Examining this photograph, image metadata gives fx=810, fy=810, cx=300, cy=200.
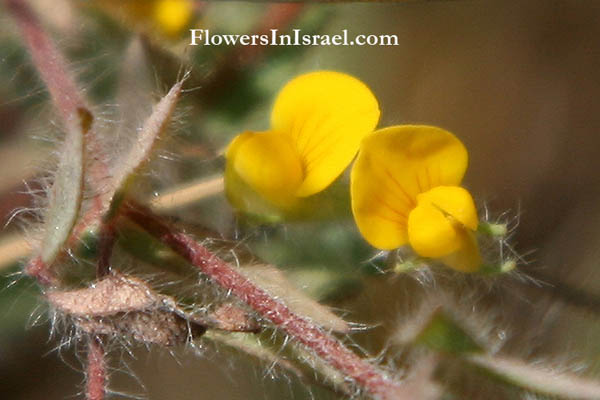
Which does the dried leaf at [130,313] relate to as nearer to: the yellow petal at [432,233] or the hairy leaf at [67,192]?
the hairy leaf at [67,192]

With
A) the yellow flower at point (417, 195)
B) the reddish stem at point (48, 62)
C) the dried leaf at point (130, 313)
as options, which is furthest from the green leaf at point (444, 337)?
the reddish stem at point (48, 62)

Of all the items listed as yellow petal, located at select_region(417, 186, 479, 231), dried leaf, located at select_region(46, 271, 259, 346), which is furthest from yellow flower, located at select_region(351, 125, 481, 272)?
dried leaf, located at select_region(46, 271, 259, 346)

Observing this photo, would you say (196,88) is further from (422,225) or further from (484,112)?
(484,112)

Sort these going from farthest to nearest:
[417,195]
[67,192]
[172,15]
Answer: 1. [172,15]
2. [417,195]
3. [67,192]

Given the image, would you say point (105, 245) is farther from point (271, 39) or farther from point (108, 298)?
point (271, 39)

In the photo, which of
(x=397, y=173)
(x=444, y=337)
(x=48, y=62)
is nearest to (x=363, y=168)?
(x=397, y=173)
